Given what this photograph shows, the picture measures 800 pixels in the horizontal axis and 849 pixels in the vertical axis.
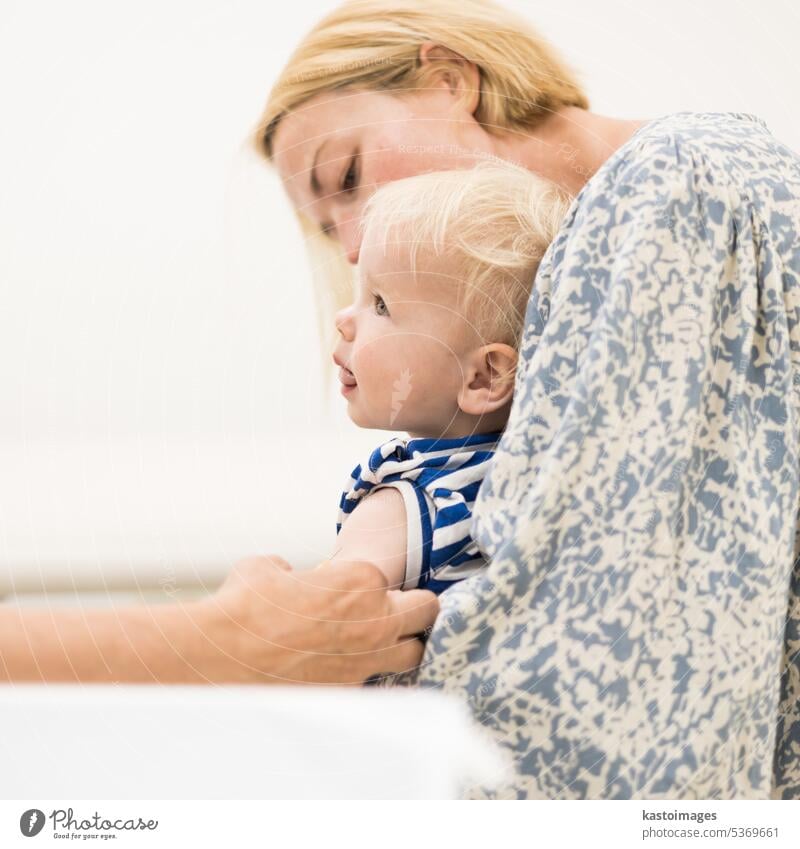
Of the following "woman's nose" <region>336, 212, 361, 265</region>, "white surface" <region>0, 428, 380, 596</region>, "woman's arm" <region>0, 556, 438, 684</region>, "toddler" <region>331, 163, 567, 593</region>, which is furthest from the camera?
"woman's nose" <region>336, 212, 361, 265</region>

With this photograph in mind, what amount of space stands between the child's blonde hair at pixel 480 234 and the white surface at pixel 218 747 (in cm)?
23

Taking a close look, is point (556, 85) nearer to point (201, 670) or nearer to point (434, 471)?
point (434, 471)

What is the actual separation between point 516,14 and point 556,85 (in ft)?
0.20

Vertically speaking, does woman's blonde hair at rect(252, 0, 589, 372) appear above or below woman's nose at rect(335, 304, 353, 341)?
above

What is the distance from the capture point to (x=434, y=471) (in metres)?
0.56

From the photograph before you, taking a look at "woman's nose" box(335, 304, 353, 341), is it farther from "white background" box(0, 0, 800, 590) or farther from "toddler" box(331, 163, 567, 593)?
"white background" box(0, 0, 800, 590)

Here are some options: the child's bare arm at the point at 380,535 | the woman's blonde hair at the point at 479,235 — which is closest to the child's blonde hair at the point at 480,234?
the woman's blonde hair at the point at 479,235

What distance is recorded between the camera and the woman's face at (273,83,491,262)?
2.48 ft

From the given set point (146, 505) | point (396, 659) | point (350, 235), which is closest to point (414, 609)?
point (396, 659)

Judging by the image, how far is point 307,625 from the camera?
476 mm

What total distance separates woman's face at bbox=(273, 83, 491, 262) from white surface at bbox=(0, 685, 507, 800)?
14.6 inches

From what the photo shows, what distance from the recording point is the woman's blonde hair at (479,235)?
0.56 meters

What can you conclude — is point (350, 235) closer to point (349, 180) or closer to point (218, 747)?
point (349, 180)

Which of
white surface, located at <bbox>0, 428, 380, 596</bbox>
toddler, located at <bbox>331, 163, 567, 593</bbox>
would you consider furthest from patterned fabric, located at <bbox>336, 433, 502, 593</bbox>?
white surface, located at <bbox>0, 428, 380, 596</bbox>
